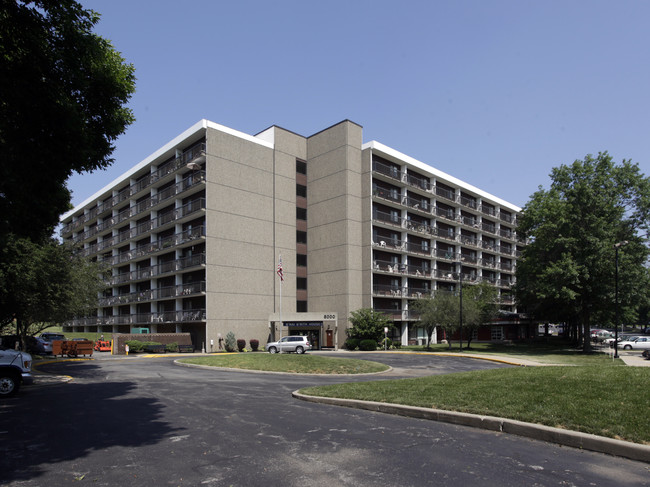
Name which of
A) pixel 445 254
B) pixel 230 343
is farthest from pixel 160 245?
pixel 445 254

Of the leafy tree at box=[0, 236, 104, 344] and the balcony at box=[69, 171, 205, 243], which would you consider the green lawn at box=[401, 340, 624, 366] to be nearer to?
the balcony at box=[69, 171, 205, 243]

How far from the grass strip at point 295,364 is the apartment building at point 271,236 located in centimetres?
1267

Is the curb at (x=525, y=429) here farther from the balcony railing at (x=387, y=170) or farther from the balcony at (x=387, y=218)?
the balcony railing at (x=387, y=170)

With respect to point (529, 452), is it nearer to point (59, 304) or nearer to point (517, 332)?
point (59, 304)

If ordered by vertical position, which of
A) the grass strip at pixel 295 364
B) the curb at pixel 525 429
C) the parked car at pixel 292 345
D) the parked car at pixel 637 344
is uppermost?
the curb at pixel 525 429

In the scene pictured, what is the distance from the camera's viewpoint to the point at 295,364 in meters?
25.1

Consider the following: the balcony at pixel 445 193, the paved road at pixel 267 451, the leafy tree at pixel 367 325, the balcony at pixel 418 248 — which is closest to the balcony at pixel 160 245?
the leafy tree at pixel 367 325

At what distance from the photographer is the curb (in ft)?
23.4

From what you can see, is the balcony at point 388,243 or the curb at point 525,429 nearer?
the curb at point 525,429

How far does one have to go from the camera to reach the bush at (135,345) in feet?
136

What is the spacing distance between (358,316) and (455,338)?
87.7 feet

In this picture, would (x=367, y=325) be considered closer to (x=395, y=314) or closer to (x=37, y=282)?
(x=395, y=314)

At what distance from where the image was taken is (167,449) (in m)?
8.01

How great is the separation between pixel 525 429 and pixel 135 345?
39.3 m
